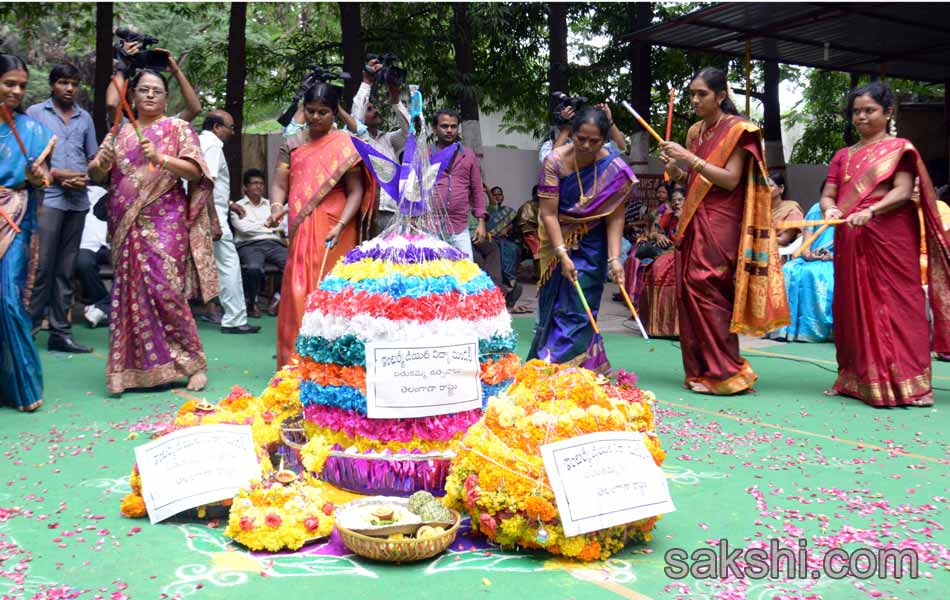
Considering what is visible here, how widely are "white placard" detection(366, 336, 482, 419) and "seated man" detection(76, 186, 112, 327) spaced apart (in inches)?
230

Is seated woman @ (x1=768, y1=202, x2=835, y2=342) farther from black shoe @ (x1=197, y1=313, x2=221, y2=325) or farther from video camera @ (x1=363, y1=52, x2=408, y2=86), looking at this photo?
black shoe @ (x1=197, y1=313, x2=221, y2=325)

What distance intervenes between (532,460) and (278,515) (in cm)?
94

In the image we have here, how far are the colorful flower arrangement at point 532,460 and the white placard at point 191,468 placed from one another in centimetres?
88

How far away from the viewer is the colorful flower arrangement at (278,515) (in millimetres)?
3195

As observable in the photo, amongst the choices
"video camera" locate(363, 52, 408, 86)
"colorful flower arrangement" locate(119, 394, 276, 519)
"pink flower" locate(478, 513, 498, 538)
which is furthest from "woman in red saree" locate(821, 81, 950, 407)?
"colorful flower arrangement" locate(119, 394, 276, 519)

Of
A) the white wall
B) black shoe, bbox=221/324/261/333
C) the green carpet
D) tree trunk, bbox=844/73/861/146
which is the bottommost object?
the green carpet

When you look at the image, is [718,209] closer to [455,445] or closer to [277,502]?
[455,445]

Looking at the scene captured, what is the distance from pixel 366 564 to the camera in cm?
310

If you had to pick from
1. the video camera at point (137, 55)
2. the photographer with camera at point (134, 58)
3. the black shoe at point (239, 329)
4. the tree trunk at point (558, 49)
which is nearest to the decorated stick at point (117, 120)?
the photographer with camera at point (134, 58)

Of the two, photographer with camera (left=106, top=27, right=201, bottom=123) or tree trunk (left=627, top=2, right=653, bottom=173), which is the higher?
tree trunk (left=627, top=2, right=653, bottom=173)

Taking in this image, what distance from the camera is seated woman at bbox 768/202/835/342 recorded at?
29.1 feet

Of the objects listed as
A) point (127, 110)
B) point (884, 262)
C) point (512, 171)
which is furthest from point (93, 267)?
point (512, 171)

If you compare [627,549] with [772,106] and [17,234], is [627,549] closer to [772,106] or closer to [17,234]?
[17,234]

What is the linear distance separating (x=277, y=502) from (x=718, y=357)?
12.6 feet
